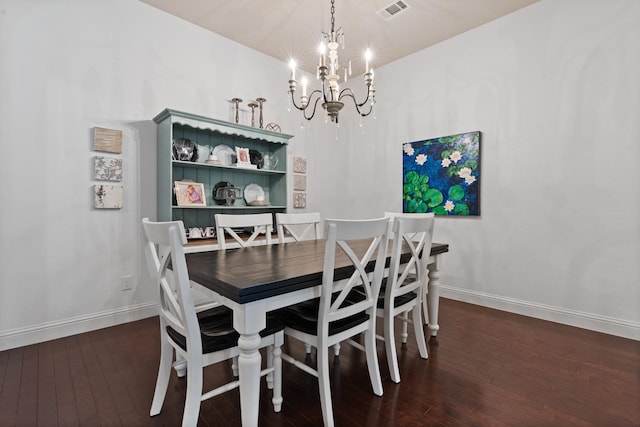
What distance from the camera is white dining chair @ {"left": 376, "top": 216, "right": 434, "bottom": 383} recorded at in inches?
70.4

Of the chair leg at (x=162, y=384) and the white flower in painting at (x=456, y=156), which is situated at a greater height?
the white flower in painting at (x=456, y=156)

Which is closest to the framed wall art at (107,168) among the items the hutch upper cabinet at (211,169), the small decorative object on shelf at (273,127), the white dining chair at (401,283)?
the hutch upper cabinet at (211,169)

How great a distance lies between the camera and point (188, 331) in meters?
Result: 1.28

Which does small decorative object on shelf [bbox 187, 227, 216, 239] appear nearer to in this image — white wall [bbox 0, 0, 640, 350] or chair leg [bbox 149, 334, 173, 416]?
white wall [bbox 0, 0, 640, 350]

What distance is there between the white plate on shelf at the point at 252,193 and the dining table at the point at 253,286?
66.4 inches

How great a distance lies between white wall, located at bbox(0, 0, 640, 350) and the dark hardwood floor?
0.42 meters

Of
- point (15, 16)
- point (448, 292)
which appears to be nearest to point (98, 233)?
point (15, 16)

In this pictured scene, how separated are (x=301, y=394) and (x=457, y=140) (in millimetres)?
2908

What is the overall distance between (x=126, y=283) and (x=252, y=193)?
1533mm

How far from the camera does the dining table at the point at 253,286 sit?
1236mm

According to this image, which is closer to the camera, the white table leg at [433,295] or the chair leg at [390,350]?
the chair leg at [390,350]

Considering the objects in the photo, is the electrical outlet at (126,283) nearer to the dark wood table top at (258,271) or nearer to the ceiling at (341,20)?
the dark wood table top at (258,271)

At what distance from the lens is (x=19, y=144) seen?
90.3 inches

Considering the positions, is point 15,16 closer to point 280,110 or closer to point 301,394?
point 280,110
